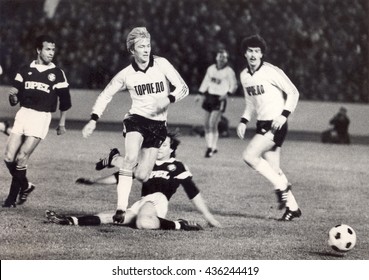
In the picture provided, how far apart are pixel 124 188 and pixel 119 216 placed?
0.21 metres

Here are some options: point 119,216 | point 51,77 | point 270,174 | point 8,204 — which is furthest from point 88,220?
point 270,174

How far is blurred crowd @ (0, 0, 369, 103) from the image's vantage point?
25.7 ft

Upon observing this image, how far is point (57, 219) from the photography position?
4.81 meters

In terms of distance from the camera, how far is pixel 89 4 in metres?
7.93

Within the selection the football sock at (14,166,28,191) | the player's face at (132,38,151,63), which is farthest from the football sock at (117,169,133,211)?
the football sock at (14,166,28,191)

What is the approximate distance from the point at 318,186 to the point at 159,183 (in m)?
2.43

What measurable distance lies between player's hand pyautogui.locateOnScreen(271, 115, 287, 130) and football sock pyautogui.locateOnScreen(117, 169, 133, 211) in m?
1.28

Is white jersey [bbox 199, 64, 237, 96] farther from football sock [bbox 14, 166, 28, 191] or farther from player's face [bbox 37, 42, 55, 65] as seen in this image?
football sock [bbox 14, 166, 28, 191]

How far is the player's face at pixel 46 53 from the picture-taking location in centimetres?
536

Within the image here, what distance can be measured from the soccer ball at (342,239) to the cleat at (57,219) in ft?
Result: 6.01

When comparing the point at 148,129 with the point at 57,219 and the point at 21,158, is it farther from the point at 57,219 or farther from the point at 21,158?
the point at 21,158

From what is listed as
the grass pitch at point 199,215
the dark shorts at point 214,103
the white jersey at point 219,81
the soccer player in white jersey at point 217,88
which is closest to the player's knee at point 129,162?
the grass pitch at point 199,215
